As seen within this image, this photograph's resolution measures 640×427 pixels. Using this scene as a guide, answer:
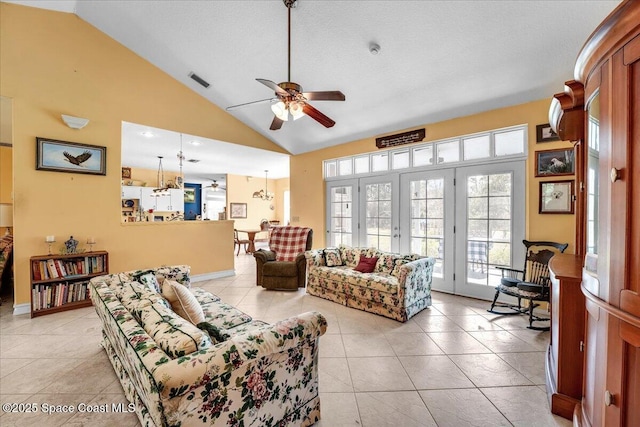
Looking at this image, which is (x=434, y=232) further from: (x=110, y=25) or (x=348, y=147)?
(x=110, y=25)

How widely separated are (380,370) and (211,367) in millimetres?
1595

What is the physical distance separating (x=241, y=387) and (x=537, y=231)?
12.6ft

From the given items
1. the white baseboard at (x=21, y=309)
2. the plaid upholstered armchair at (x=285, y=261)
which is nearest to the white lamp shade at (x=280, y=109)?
the plaid upholstered armchair at (x=285, y=261)

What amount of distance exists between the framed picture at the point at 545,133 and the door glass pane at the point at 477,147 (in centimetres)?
55

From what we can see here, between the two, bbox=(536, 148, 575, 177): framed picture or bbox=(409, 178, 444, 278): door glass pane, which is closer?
bbox=(536, 148, 575, 177): framed picture

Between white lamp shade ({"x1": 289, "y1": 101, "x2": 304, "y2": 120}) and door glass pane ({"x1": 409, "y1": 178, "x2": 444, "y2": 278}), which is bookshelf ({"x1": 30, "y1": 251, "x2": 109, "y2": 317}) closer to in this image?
white lamp shade ({"x1": 289, "y1": 101, "x2": 304, "y2": 120})

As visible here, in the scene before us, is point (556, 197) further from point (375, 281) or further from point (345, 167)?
point (345, 167)

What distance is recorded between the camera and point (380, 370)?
7.09 feet

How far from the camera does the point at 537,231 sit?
3346 mm

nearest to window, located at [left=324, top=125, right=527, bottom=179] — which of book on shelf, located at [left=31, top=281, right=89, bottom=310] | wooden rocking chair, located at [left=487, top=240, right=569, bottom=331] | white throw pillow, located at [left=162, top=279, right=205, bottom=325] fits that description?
wooden rocking chair, located at [left=487, top=240, right=569, bottom=331]

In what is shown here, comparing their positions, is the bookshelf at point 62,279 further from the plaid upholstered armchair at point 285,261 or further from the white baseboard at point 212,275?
the plaid upholstered armchair at point 285,261

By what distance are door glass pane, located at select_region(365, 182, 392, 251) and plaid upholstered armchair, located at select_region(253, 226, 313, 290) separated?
3.88 ft

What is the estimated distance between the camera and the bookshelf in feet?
A: 10.8

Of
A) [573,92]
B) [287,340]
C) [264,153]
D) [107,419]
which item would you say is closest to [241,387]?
[287,340]
